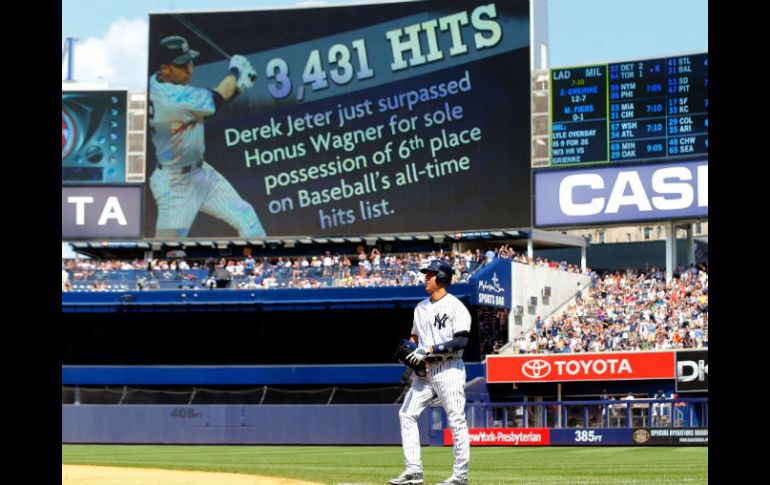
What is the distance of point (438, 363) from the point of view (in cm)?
952

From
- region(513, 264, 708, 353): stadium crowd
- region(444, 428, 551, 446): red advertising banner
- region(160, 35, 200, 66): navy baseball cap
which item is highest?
region(160, 35, 200, 66): navy baseball cap

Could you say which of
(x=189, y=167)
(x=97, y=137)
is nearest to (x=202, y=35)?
(x=189, y=167)

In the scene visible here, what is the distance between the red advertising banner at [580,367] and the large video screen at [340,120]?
24.3 ft

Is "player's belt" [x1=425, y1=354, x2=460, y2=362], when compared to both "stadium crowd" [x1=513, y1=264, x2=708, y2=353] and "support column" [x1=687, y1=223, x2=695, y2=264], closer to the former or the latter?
"stadium crowd" [x1=513, y1=264, x2=708, y2=353]

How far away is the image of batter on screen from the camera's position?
43.8 meters

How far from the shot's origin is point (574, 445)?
27391mm

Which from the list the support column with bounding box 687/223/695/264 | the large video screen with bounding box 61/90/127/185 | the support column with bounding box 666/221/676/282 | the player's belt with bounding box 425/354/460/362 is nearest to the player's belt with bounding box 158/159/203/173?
the large video screen with bounding box 61/90/127/185

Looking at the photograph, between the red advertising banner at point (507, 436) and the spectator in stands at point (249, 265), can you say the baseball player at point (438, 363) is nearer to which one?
the red advertising banner at point (507, 436)

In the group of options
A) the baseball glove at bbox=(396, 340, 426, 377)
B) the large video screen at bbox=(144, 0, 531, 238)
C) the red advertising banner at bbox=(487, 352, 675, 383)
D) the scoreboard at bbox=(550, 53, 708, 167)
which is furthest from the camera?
the large video screen at bbox=(144, 0, 531, 238)

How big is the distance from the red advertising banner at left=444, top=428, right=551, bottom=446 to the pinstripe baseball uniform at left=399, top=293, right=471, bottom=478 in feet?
61.2

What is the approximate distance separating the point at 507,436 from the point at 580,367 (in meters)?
5.51
